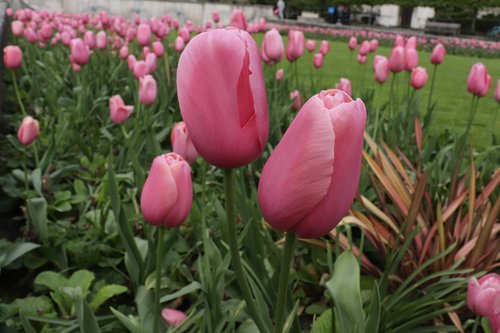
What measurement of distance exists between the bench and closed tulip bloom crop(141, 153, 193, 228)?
83.9 ft

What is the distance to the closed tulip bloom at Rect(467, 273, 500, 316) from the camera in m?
1.02

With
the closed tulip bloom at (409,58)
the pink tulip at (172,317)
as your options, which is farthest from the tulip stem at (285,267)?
the closed tulip bloom at (409,58)

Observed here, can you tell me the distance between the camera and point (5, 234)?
2064 mm

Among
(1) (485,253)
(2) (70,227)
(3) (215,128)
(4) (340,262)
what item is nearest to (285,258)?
(3) (215,128)

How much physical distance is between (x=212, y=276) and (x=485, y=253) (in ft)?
3.23

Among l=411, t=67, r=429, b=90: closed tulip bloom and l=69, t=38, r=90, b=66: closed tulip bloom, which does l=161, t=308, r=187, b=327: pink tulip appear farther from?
l=69, t=38, r=90, b=66: closed tulip bloom

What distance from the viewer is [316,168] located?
0.61m

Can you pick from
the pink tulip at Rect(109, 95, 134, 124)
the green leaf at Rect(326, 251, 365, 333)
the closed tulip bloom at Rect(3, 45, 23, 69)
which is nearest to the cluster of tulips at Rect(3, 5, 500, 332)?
the green leaf at Rect(326, 251, 365, 333)

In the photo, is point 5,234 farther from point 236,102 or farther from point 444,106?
point 444,106

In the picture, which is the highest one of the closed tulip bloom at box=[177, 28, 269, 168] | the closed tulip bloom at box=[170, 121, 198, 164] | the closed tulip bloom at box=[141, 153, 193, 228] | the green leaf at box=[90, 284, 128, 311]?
the closed tulip bloom at box=[177, 28, 269, 168]

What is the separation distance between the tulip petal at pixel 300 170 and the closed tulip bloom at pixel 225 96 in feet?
0.14

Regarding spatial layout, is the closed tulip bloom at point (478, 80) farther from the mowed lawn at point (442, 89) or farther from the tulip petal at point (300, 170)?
the tulip petal at point (300, 170)

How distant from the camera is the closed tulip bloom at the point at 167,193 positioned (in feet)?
3.34

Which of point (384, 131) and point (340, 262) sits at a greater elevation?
point (340, 262)
